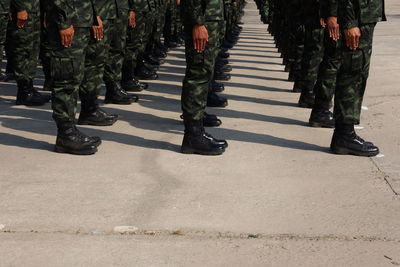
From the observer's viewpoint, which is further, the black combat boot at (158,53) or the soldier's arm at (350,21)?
the black combat boot at (158,53)

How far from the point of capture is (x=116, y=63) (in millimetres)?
6418

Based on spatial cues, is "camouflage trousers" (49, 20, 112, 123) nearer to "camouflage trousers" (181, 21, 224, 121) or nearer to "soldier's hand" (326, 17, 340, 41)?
"camouflage trousers" (181, 21, 224, 121)

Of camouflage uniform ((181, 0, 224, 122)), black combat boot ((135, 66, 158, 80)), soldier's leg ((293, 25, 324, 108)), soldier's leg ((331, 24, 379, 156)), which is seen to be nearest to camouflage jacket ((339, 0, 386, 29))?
soldier's leg ((331, 24, 379, 156))

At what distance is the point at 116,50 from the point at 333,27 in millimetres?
2045

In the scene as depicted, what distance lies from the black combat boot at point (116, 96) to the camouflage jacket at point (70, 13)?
68.2 inches

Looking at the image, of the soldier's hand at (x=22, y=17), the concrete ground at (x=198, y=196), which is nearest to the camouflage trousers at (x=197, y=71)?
the concrete ground at (x=198, y=196)

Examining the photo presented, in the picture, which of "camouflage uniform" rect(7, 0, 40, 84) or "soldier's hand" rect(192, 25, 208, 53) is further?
"camouflage uniform" rect(7, 0, 40, 84)

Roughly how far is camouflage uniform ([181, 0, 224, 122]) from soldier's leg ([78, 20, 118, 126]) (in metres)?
1.08

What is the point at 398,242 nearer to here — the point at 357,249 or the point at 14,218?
the point at 357,249

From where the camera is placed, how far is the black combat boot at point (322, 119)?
5.74m

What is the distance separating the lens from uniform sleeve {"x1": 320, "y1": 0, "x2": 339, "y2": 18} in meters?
5.31

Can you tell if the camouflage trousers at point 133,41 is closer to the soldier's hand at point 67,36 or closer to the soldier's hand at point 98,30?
the soldier's hand at point 98,30

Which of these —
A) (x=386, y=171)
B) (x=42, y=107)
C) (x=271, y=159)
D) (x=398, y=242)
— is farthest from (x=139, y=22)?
(x=398, y=242)

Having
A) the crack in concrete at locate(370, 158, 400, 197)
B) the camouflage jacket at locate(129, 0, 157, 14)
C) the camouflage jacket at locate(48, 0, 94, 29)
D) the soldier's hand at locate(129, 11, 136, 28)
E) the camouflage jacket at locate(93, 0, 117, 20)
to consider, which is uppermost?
the camouflage jacket at locate(48, 0, 94, 29)
